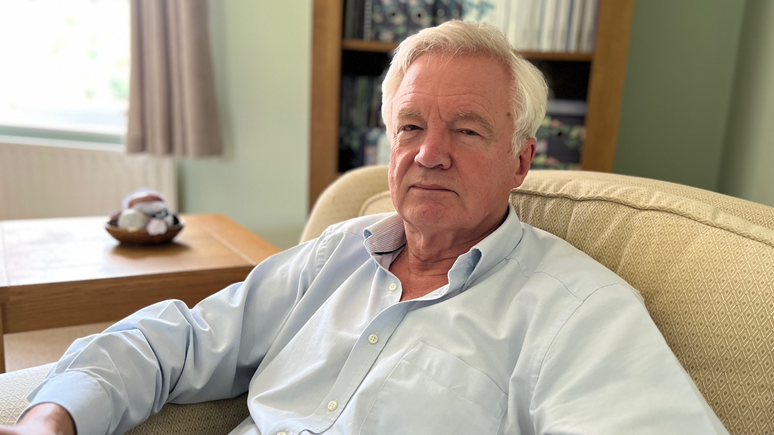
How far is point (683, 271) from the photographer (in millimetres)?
935

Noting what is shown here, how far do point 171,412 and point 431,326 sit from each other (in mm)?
469

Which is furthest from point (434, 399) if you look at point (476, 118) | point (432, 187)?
point (476, 118)

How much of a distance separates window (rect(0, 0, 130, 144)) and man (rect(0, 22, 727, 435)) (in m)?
2.44

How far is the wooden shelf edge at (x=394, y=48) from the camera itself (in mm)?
2117

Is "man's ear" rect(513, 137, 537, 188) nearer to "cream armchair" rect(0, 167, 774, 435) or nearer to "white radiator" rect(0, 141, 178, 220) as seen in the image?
"cream armchair" rect(0, 167, 774, 435)

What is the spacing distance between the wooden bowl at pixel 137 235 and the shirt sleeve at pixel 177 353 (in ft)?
2.31

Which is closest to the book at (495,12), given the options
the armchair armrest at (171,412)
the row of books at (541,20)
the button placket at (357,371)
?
the row of books at (541,20)

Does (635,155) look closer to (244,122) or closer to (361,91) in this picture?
(361,91)

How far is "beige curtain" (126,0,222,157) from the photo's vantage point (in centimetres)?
282

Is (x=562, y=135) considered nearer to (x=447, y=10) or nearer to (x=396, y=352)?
(x=447, y=10)


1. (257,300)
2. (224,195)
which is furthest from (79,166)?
(257,300)

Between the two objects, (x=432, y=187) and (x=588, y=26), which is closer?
(x=432, y=187)

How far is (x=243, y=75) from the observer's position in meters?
2.95

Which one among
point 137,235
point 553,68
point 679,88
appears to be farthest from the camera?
point 553,68
